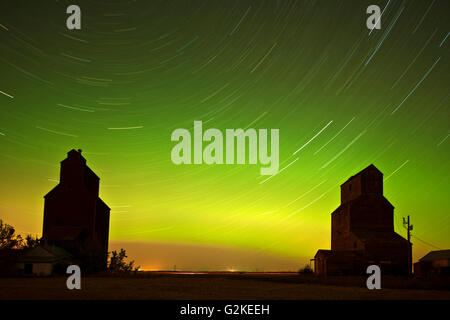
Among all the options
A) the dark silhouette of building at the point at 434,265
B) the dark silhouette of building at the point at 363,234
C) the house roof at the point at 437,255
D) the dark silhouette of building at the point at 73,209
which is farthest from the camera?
the house roof at the point at 437,255

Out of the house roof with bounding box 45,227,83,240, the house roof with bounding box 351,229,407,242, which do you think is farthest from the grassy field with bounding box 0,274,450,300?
the house roof with bounding box 45,227,83,240

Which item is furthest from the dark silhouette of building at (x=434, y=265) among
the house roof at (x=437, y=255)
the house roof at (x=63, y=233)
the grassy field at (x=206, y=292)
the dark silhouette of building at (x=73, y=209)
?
the house roof at (x=63, y=233)

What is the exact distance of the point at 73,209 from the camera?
60.4m

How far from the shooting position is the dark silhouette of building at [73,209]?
193ft

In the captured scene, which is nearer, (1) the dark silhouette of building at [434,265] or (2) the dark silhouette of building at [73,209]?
(2) the dark silhouette of building at [73,209]

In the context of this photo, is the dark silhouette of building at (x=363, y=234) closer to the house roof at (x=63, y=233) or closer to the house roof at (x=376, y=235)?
the house roof at (x=376, y=235)

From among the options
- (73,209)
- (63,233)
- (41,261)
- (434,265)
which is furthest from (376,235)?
(41,261)


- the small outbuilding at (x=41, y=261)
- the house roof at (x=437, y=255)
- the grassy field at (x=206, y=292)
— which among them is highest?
the house roof at (x=437, y=255)

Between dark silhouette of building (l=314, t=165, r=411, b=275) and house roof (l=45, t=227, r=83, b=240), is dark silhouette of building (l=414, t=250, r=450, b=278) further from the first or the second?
house roof (l=45, t=227, r=83, b=240)

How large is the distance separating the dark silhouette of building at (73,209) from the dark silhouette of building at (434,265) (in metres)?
39.5

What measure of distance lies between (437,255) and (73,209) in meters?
45.5

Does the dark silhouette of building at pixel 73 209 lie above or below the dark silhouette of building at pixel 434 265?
above

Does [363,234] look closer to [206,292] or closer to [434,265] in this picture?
[434,265]
